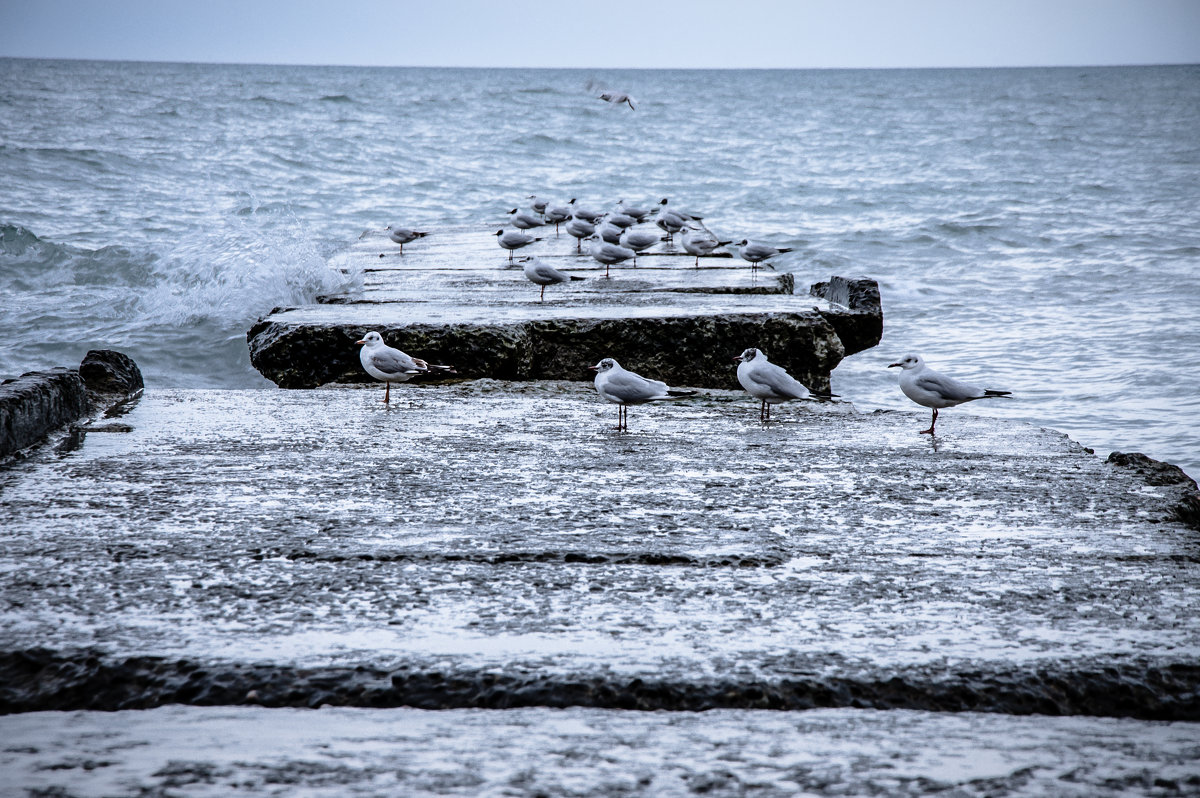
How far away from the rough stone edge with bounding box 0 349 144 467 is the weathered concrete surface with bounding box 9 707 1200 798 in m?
1.43

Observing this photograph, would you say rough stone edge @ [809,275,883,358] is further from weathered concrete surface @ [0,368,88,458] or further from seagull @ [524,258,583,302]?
weathered concrete surface @ [0,368,88,458]

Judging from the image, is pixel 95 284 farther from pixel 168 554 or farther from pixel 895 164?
pixel 895 164

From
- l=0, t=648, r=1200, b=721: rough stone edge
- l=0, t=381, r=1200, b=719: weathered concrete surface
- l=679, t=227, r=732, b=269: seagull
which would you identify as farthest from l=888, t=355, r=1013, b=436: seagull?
l=679, t=227, r=732, b=269: seagull

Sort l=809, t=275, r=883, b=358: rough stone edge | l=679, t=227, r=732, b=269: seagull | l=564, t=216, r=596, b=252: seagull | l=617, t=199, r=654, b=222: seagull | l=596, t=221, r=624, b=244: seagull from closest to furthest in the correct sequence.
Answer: l=809, t=275, r=883, b=358: rough stone edge < l=679, t=227, r=732, b=269: seagull < l=596, t=221, r=624, b=244: seagull < l=564, t=216, r=596, b=252: seagull < l=617, t=199, r=654, b=222: seagull

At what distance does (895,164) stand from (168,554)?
3001 cm

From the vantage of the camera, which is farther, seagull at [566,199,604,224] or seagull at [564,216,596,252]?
seagull at [566,199,604,224]

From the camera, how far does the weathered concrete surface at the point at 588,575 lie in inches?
55.4

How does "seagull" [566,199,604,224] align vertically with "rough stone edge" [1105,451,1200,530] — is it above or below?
above

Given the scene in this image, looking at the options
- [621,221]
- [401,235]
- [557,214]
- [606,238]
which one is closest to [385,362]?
[606,238]

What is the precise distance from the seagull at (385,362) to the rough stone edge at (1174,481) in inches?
96.3

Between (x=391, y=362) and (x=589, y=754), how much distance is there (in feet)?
8.78

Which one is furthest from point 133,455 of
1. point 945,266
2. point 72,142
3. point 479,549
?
point 72,142

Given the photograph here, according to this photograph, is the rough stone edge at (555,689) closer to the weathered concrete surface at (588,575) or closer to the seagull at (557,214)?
the weathered concrete surface at (588,575)

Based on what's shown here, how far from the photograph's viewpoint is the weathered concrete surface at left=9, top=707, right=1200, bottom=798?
3.81 ft
